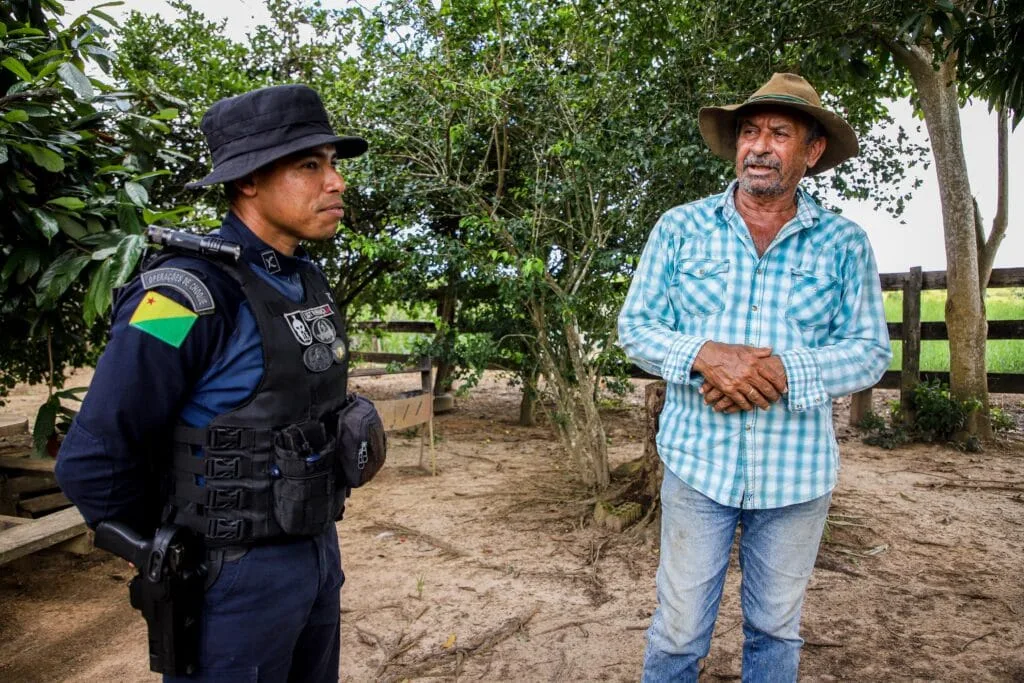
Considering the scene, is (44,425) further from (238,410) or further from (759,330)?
(759,330)

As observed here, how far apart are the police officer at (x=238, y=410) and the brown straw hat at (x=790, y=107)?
4.39ft

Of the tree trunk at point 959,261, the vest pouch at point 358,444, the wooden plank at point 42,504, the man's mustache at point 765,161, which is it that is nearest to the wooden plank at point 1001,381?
the tree trunk at point 959,261

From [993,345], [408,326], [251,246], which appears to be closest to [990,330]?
[993,345]

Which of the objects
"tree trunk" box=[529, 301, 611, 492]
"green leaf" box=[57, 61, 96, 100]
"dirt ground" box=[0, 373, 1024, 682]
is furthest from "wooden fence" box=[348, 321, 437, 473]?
"green leaf" box=[57, 61, 96, 100]

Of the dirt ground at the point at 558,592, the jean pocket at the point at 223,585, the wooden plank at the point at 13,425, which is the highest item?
the jean pocket at the point at 223,585

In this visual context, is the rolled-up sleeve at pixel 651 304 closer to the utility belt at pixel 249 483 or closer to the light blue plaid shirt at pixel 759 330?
the light blue plaid shirt at pixel 759 330

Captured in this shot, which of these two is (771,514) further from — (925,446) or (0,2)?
(925,446)

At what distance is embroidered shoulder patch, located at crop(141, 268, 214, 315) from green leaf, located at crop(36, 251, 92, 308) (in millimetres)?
1766

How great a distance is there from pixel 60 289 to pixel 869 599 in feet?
13.2

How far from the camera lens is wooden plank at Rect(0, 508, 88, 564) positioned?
3254mm

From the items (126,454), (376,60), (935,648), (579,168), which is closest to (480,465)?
(579,168)

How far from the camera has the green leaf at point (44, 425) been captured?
394cm

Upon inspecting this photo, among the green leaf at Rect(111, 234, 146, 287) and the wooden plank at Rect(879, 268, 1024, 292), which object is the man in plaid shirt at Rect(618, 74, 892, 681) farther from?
the wooden plank at Rect(879, 268, 1024, 292)

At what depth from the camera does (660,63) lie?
15.5ft
